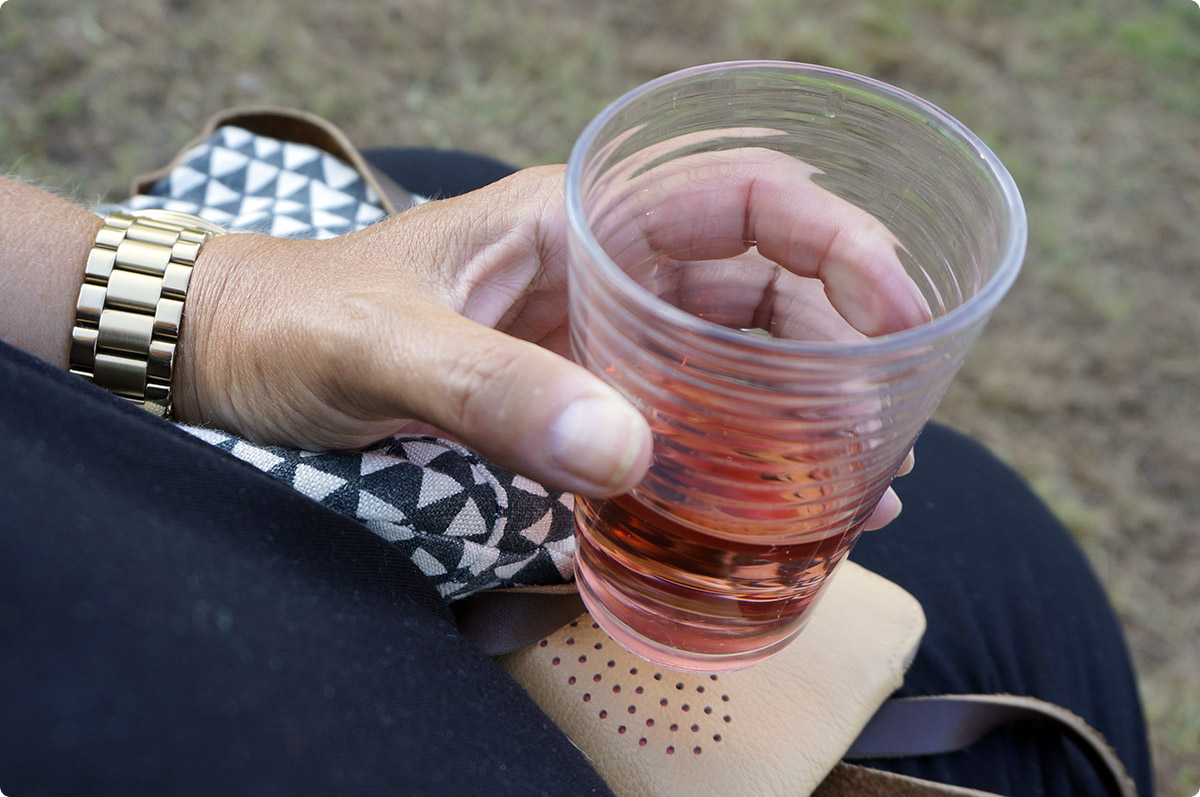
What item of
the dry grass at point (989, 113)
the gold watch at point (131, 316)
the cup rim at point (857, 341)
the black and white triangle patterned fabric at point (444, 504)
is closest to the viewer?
the cup rim at point (857, 341)

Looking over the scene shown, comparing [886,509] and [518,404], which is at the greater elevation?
[518,404]

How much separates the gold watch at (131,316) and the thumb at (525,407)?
412 mm

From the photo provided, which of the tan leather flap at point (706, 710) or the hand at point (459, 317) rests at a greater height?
the hand at point (459, 317)

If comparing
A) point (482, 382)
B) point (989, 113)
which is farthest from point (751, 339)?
point (989, 113)

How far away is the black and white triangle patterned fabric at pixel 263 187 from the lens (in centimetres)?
157

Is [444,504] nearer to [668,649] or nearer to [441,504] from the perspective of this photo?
[441,504]

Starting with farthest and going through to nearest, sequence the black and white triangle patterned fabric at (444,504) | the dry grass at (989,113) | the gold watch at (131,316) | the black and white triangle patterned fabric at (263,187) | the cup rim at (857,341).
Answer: the dry grass at (989,113)
the black and white triangle patterned fabric at (263,187)
the gold watch at (131,316)
the black and white triangle patterned fabric at (444,504)
the cup rim at (857,341)

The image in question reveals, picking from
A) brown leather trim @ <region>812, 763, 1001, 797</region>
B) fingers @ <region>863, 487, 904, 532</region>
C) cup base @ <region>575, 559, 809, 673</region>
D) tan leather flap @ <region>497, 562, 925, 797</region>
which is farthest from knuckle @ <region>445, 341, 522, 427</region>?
brown leather trim @ <region>812, 763, 1001, 797</region>

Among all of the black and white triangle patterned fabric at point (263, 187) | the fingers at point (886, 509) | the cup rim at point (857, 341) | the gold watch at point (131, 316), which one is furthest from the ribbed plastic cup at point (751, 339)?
the black and white triangle patterned fabric at point (263, 187)

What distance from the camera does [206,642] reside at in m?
0.78

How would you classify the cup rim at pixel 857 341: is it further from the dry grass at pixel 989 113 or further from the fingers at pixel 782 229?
the dry grass at pixel 989 113

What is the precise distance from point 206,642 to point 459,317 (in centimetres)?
38

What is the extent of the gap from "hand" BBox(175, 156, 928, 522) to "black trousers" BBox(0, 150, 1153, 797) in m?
0.16

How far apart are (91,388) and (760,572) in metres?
0.70
